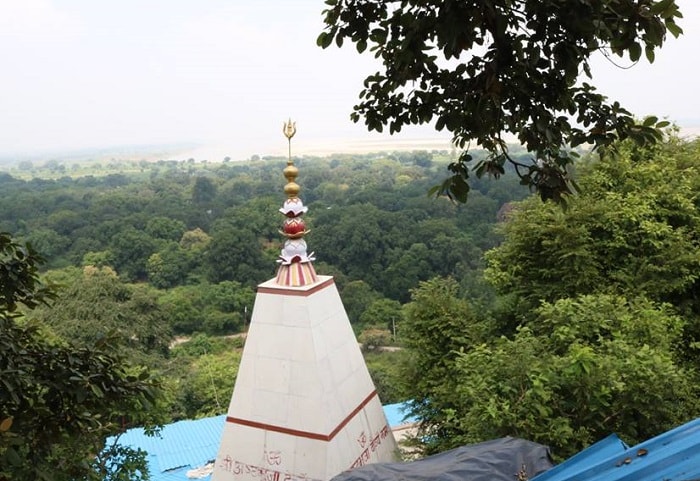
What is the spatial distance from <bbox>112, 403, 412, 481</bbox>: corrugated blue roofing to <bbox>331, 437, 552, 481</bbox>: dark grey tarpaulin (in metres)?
5.87

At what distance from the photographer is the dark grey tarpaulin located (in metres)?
3.91

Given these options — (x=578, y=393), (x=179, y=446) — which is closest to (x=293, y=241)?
(x=578, y=393)

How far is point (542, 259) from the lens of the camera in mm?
9312

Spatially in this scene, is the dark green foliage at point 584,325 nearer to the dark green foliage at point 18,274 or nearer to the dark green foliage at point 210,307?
the dark green foliage at point 18,274

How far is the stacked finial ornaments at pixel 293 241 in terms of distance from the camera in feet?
19.1

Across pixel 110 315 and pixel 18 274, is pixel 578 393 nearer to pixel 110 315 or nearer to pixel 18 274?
pixel 18 274

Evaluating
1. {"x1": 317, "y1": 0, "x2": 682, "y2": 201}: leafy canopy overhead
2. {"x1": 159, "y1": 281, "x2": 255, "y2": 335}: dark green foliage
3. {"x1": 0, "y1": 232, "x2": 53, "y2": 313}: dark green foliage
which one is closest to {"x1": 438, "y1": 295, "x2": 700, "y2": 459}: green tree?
{"x1": 317, "y1": 0, "x2": 682, "y2": 201}: leafy canopy overhead

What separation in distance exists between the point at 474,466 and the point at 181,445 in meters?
10.2

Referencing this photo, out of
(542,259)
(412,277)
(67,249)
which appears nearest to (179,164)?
(67,249)

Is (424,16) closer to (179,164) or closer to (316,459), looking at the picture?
(316,459)

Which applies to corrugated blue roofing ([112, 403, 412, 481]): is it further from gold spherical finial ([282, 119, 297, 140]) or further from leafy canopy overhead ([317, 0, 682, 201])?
leafy canopy overhead ([317, 0, 682, 201])

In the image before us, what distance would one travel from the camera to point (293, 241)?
5961 mm

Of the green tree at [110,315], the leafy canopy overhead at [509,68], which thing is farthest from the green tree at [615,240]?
the green tree at [110,315]

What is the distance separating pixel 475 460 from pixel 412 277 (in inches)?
1164
